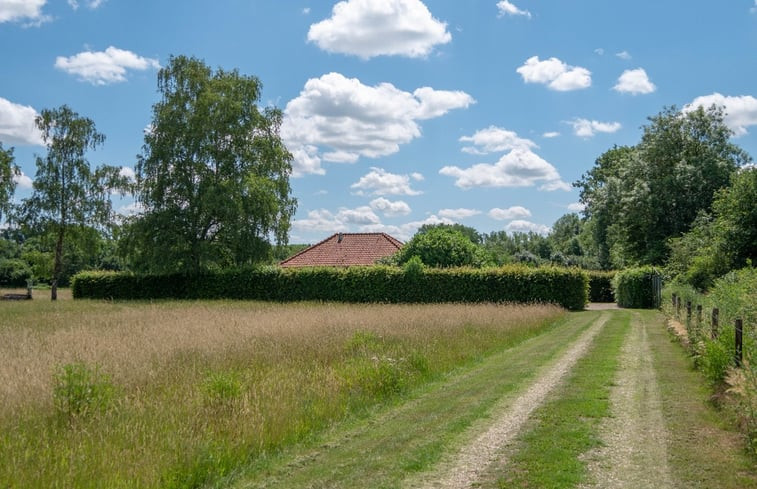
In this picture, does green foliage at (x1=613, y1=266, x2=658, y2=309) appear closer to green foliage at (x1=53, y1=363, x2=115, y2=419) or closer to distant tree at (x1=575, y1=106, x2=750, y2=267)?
distant tree at (x1=575, y1=106, x2=750, y2=267)

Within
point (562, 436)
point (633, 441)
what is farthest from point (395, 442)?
point (633, 441)

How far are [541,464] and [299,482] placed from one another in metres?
2.54

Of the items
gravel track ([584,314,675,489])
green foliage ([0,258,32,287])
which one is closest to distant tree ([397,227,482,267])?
gravel track ([584,314,675,489])

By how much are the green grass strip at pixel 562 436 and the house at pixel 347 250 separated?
3801 cm

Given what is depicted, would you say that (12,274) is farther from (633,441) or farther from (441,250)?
(633,441)

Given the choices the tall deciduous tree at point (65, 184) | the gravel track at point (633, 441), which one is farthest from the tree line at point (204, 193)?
the gravel track at point (633, 441)

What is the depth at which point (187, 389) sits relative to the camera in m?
9.05

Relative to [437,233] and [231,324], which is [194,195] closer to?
[437,233]

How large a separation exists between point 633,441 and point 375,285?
95.1 ft

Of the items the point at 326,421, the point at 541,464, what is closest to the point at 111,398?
the point at 326,421

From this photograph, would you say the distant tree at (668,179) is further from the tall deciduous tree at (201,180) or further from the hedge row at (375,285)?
the tall deciduous tree at (201,180)

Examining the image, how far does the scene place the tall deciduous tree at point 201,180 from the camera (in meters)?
40.2

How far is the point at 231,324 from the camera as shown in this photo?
17.9 m

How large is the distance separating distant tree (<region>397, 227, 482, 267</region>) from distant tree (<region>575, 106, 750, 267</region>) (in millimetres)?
16231
